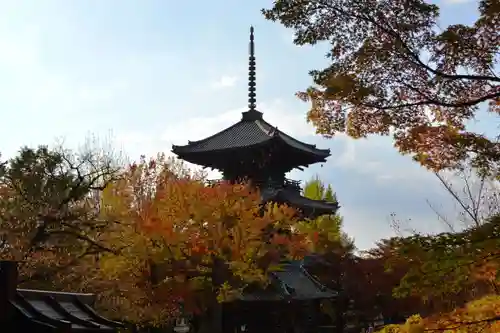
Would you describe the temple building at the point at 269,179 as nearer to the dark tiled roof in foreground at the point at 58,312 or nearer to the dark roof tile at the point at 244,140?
the dark roof tile at the point at 244,140

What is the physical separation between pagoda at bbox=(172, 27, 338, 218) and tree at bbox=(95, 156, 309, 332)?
19.9ft

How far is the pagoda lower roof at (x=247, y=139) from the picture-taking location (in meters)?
24.0

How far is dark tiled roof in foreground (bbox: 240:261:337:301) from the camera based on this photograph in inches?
782

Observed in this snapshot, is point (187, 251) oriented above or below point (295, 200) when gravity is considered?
below

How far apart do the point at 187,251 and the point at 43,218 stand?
4725mm

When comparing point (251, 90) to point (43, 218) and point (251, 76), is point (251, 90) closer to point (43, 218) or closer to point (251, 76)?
point (251, 76)

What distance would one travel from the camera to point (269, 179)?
2414 centimetres

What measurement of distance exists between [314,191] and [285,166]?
1715 centimetres

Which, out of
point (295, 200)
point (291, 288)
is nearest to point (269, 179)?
point (295, 200)

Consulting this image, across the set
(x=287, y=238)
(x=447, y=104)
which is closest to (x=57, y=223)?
(x=287, y=238)

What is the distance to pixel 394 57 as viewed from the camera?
18.8 ft

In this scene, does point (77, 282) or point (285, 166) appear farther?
point (285, 166)

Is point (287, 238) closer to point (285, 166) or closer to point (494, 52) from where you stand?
point (285, 166)

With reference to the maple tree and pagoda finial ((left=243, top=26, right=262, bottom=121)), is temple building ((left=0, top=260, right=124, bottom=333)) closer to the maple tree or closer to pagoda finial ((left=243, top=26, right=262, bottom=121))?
the maple tree
